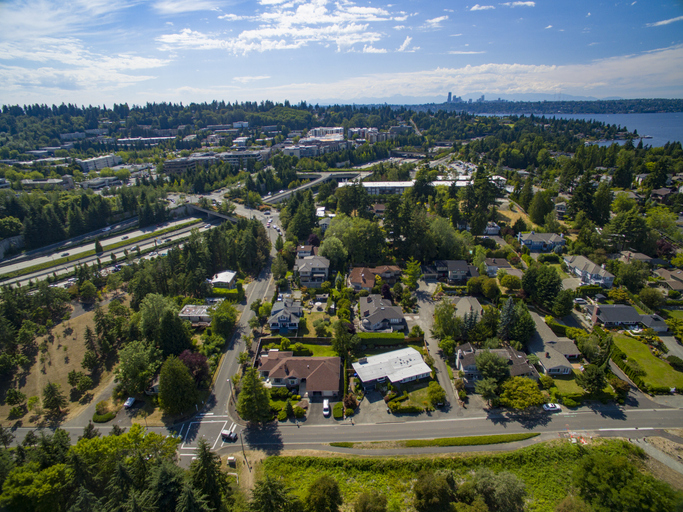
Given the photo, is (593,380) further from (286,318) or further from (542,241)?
(286,318)

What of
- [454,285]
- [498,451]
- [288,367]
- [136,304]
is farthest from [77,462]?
[454,285]

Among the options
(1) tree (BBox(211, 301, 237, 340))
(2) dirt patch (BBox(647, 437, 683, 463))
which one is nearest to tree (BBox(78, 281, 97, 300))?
(1) tree (BBox(211, 301, 237, 340))

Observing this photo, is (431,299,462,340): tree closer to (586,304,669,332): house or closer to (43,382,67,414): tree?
(586,304,669,332): house

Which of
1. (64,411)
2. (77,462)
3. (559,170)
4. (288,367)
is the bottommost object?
(64,411)

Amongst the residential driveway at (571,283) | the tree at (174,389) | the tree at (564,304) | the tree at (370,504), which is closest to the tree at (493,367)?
the tree at (564,304)

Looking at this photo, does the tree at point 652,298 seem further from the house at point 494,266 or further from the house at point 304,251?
the house at point 304,251

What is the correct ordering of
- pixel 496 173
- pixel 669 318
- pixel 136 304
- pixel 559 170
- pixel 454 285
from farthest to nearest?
pixel 496 173, pixel 559 170, pixel 454 285, pixel 136 304, pixel 669 318

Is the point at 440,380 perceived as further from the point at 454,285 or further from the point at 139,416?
the point at 139,416
